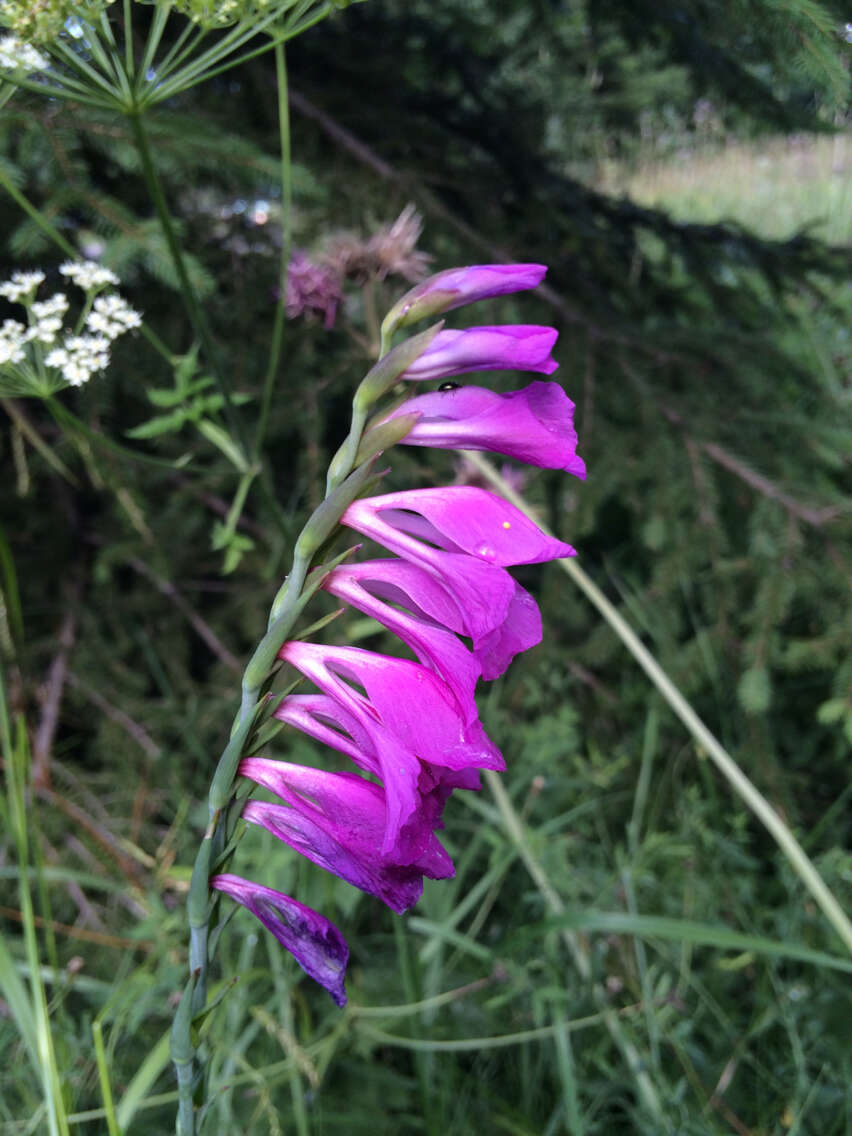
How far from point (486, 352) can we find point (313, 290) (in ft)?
3.95

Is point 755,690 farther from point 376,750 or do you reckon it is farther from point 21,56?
point 21,56

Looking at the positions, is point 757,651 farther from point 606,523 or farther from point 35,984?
point 35,984

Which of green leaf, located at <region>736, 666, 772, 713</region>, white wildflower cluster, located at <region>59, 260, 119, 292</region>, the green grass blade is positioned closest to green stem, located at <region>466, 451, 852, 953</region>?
the green grass blade

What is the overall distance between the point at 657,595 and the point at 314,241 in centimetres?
127

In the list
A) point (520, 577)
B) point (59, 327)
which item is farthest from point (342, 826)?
point (520, 577)

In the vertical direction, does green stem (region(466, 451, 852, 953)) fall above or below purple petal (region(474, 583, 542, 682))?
below

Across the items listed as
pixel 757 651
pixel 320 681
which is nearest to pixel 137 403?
pixel 757 651

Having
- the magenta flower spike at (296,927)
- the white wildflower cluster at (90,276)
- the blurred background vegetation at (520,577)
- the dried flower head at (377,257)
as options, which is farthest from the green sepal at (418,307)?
the dried flower head at (377,257)

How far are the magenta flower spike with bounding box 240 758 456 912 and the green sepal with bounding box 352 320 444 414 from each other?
30 centimetres

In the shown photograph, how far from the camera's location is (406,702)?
737mm

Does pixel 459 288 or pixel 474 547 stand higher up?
pixel 459 288

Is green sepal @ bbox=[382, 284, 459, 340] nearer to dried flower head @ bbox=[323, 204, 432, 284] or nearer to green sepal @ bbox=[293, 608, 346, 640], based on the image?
green sepal @ bbox=[293, 608, 346, 640]

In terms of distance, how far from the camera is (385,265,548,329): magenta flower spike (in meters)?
0.75

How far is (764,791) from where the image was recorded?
7.82ft
